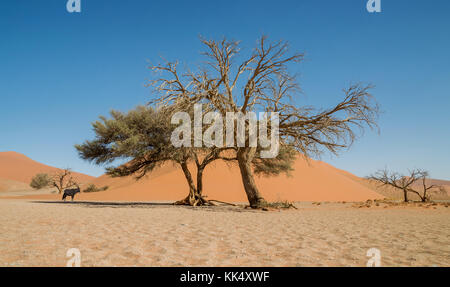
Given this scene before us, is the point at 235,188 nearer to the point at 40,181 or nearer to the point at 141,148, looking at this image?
the point at 141,148

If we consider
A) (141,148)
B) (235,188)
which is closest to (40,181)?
(235,188)

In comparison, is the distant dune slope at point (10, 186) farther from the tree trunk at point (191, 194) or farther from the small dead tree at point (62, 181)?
the tree trunk at point (191, 194)

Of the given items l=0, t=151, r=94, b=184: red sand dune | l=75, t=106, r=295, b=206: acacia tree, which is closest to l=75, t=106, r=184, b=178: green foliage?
l=75, t=106, r=295, b=206: acacia tree

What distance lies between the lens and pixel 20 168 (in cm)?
9856

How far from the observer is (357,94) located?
1383 cm

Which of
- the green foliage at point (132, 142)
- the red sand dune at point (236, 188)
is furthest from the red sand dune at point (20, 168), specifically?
the green foliage at point (132, 142)

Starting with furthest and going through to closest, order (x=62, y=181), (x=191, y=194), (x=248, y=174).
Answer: (x=62, y=181) → (x=191, y=194) → (x=248, y=174)

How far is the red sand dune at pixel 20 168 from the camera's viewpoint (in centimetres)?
8927

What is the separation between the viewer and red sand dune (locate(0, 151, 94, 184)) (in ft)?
293

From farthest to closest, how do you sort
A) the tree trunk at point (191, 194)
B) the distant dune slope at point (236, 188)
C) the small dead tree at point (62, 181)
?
1. the small dead tree at point (62, 181)
2. the distant dune slope at point (236, 188)
3. the tree trunk at point (191, 194)

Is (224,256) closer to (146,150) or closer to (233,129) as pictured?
(233,129)
